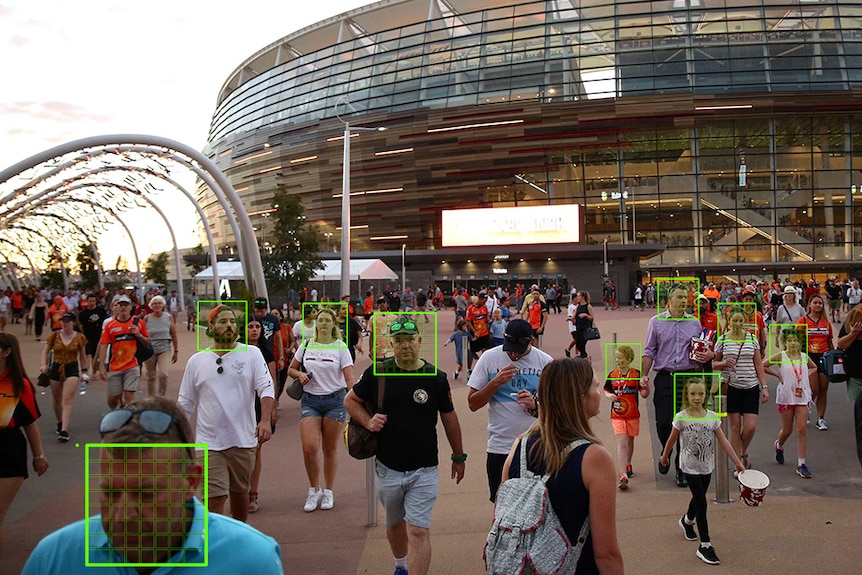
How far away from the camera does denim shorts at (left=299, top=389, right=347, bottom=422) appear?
6.75m

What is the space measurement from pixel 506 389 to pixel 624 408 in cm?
267

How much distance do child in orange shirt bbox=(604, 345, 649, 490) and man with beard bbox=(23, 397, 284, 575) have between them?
622 centimetres

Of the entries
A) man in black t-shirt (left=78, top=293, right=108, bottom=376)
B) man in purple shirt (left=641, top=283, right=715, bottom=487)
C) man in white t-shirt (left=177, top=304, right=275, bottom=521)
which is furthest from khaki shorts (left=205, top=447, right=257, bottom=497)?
man in black t-shirt (left=78, top=293, right=108, bottom=376)

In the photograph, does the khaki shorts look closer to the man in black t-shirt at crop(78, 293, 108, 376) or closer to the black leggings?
the black leggings

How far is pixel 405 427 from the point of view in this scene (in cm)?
471

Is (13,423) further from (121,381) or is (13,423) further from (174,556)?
(121,381)

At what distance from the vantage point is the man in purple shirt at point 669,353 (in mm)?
7062

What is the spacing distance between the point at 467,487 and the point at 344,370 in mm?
1964

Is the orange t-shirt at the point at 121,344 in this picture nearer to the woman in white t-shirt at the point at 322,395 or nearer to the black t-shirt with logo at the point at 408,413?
the woman in white t-shirt at the point at 322,395

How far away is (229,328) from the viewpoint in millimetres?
5246

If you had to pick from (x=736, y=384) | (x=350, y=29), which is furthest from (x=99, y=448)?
(x=350, y=29)

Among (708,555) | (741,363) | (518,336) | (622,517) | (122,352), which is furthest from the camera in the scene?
(122,352)

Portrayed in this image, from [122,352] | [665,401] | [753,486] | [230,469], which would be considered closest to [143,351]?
[122,352]

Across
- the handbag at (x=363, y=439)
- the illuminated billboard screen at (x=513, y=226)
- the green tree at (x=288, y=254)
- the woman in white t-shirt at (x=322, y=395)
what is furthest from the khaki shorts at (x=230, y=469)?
the illuminated billboard screen at (x=513, y=226)
